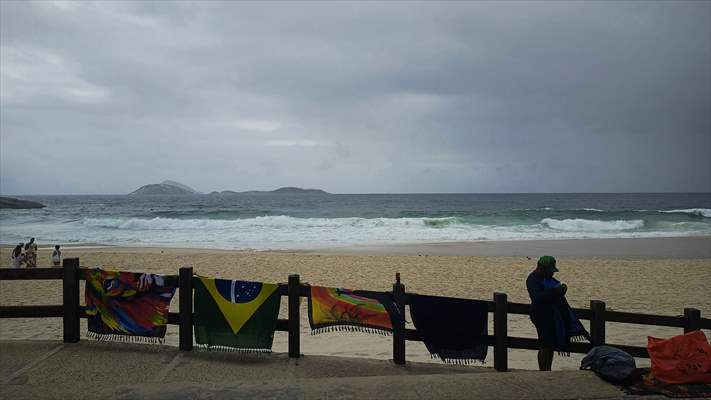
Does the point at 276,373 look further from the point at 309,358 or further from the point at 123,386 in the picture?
the point at 123,386

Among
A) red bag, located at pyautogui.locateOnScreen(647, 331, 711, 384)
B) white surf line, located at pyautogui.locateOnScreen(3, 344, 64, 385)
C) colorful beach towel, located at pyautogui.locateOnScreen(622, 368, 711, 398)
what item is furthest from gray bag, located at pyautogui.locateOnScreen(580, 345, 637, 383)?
white surf line, located at pyautogui.locateOnScreen(3, 344, 64, 385)

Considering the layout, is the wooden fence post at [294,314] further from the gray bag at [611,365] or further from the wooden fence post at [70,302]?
the gray bag at [611,365]

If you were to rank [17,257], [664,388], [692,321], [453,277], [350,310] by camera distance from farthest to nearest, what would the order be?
[17,257]
[453,277]
[350,310]
[692,321]
[664,388]

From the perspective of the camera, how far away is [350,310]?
17.3ft

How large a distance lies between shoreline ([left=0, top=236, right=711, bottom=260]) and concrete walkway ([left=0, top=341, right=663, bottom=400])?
1650cm

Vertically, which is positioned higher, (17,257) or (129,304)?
(129,304)

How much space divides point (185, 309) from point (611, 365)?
4.33 meters

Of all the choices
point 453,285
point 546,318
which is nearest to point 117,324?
point 546,318

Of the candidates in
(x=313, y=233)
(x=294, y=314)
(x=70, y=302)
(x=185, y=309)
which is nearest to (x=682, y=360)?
(x=294, y=314)

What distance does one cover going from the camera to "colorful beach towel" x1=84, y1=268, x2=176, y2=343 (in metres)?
5.48

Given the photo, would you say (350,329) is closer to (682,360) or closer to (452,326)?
(452,326)

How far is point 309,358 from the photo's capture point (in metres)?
5.25

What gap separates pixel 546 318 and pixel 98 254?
2034 cm

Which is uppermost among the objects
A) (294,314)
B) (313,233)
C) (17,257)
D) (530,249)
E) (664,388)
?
(294,314)
